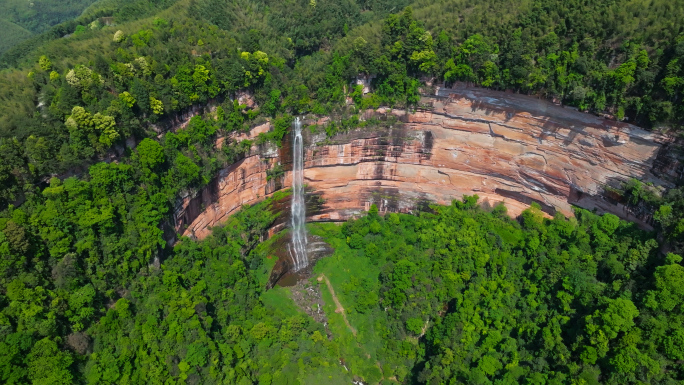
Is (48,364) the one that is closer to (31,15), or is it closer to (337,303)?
(337,303)

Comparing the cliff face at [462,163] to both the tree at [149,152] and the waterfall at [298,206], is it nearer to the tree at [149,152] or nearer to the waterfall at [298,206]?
the waterfall at [298,206]

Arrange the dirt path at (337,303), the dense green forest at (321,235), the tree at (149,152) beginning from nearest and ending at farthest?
1. the dense green forest at (321,235)
2. the tree at (149,152)
3. the dirt path at (337,303)

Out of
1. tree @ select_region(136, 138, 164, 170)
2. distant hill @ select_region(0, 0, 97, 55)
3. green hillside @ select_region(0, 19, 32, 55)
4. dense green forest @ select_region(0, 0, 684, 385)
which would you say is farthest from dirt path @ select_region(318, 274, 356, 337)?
distant hill @ select_region(0, 0, 97, 55)

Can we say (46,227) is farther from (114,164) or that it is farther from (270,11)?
(270,11)

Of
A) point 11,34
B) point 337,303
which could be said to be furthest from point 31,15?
point 337,303

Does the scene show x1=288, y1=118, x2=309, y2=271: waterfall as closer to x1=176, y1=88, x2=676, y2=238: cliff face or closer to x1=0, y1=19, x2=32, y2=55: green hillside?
x1=176, y1=88, x2=676, y2=238: cliff face

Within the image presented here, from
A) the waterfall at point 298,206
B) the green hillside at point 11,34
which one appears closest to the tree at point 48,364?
the waterfall at point 298,206
